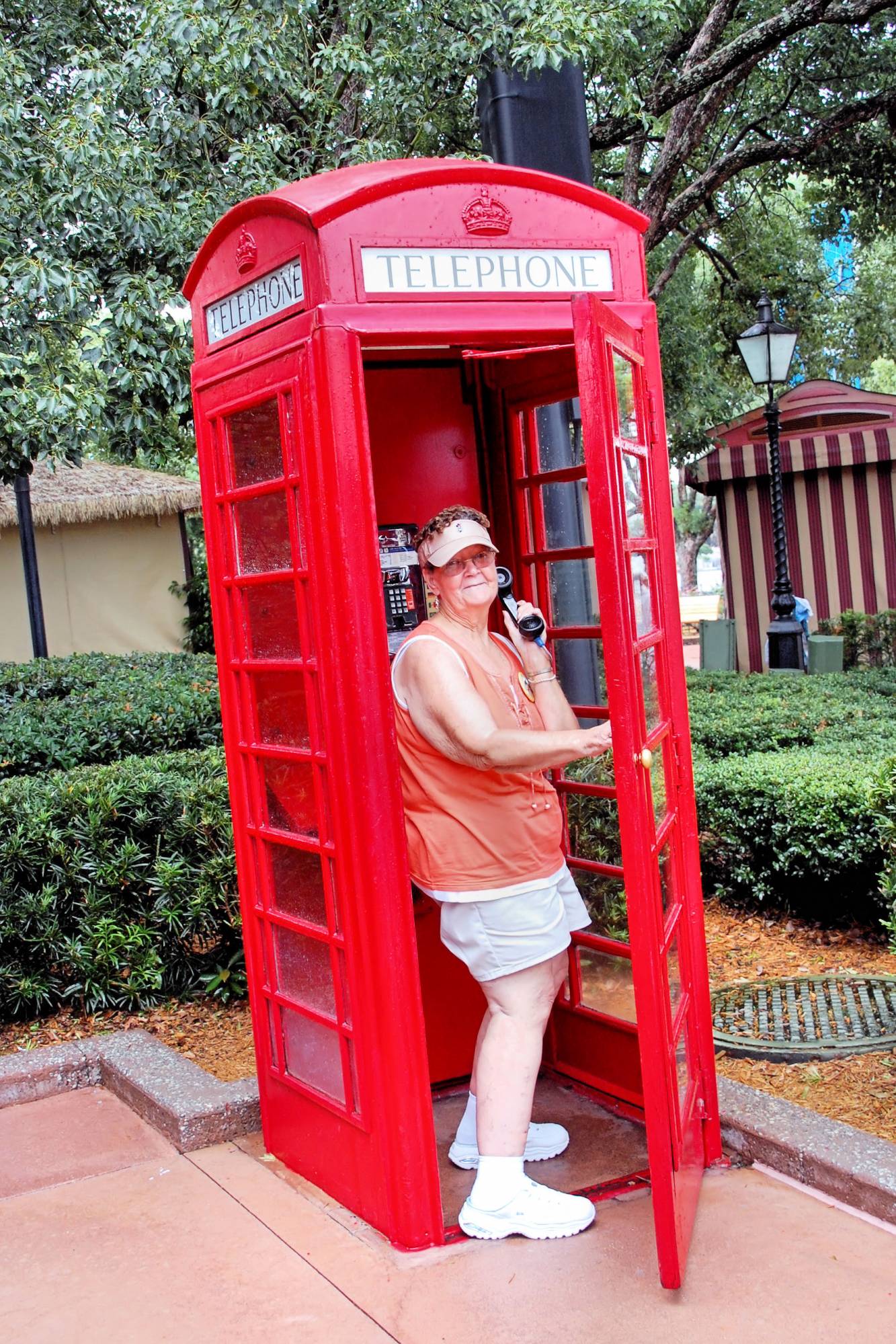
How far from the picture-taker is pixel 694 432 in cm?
1681

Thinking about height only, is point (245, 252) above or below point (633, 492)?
above

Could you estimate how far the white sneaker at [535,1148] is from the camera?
3.72 metres

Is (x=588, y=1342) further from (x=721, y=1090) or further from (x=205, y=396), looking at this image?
(x=205, y=396)

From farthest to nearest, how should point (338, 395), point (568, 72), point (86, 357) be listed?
point (86, 357)
point (568, 72)
point (338, 395)

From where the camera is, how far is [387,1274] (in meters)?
3.12

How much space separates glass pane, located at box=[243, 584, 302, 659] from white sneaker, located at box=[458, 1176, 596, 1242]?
5.07 feet

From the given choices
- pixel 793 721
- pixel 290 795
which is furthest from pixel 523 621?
pixel 793 721

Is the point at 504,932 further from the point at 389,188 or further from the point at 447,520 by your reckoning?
the point at 389,188

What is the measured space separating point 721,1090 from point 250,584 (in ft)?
6.76

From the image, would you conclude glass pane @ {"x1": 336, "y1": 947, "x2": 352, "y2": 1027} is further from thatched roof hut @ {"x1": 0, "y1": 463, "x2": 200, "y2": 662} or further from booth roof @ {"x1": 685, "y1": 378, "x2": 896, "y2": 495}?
thatched roof hut @ {"x1": 0, "y1": 463, "x2": 200, "y2": 662}

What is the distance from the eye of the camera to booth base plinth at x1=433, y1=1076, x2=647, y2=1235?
3.55 m

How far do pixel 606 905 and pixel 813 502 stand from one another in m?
12.3

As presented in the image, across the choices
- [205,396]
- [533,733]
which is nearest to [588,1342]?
[533,733]

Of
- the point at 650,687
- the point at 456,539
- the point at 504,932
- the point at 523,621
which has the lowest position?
the point at 504,932
